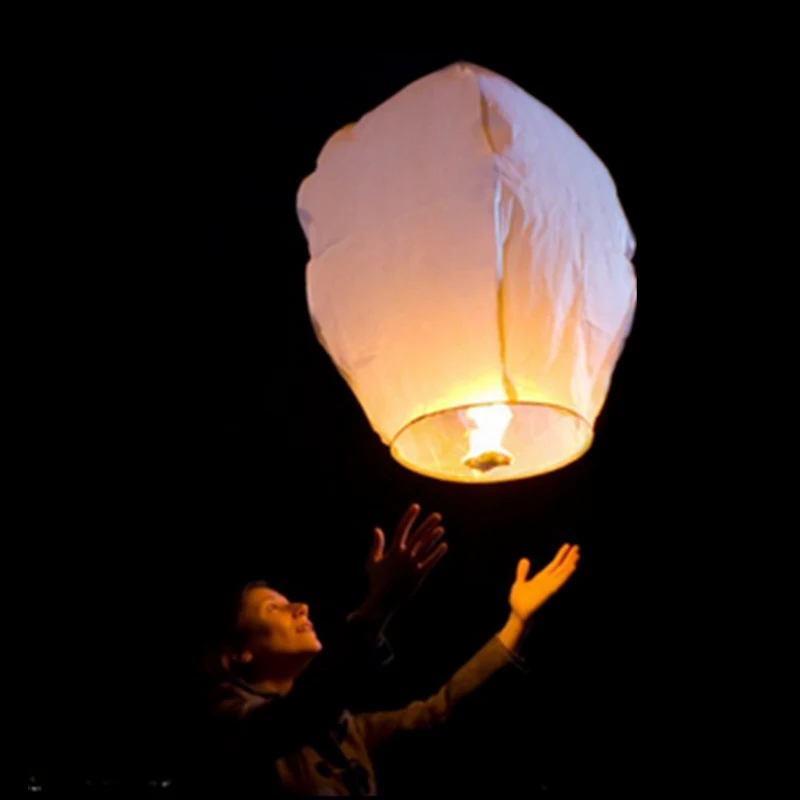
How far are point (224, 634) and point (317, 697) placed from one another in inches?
27.8

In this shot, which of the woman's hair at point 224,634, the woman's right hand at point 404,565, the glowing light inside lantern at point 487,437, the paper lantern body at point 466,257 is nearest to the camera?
the paper lantern body at point 466,257

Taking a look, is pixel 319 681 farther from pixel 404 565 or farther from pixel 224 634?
pixel 224 634

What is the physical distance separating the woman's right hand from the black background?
79cm

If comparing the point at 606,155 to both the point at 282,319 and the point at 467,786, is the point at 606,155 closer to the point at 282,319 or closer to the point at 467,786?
the point at 282,319

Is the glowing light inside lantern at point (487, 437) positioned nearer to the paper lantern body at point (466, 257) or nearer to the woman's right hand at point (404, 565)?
the paper lantern body at point (466, 257)

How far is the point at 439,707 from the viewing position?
7.95ft

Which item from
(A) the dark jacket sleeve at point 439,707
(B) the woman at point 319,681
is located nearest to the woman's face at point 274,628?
(B) the woman at point 319,681

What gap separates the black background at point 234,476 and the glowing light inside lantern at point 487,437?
39.5 inches

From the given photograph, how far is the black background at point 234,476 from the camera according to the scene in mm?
2584

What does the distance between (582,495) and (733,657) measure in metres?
0.73

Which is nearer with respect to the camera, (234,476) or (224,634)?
(224,634)

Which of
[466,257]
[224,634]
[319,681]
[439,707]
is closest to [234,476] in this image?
[224,634]

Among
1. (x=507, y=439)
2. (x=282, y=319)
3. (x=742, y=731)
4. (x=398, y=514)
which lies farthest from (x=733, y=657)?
(x=282, y=319)

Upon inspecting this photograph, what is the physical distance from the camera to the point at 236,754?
6.14 feet
